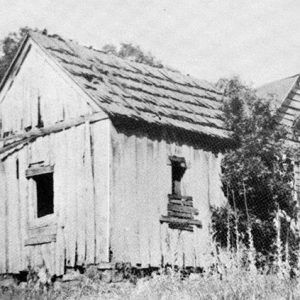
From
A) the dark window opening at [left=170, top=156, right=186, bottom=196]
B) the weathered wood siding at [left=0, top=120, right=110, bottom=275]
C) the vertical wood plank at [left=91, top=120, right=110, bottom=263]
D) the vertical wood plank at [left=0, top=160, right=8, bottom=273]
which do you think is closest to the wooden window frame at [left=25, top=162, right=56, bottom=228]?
the weathered wood siding at [left=0, top=120, right=110, bottom=275]

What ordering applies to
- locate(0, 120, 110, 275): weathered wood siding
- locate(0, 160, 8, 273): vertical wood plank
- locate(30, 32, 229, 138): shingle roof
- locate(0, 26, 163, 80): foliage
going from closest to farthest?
locate(0, 120, 110, 275): weathered wood siding, locate(30, 32, 229, 138): shingle roof, locate(0, 160, 8, 273): vertical wood plank, locate(0, 26, 163, 80): foliage

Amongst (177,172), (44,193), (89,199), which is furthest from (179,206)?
(44,193)

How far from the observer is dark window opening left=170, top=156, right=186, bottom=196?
14.4 meters

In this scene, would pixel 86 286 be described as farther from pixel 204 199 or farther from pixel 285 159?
pixel 285 159

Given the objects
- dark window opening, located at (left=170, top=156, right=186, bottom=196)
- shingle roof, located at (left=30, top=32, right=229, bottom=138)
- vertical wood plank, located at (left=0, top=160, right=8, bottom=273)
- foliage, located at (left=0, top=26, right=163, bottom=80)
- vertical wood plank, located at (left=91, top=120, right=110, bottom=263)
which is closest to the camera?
vertical wood plank, located at (left=91, top=120, right=110, bottom=263)

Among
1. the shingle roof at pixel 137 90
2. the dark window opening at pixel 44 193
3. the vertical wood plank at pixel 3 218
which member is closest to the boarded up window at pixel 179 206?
the shingle roof at pixel 137 90

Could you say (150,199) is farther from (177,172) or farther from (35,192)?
(35,192)

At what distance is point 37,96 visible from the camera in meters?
14.9

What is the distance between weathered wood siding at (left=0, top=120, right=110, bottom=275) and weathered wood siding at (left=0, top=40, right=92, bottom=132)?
1.86ft

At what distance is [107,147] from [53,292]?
3247 mm

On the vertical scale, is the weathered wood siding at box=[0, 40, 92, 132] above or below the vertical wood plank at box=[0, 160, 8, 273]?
above

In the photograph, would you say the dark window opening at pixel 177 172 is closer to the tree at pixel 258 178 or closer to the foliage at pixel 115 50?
the tree at pixel 258 178

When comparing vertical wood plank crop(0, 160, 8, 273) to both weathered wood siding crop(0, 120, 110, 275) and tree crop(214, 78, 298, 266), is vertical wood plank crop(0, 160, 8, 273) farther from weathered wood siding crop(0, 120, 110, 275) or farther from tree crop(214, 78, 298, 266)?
tree crop(214, 78, 298, 266)

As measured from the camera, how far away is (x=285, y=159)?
1552 centimetres
